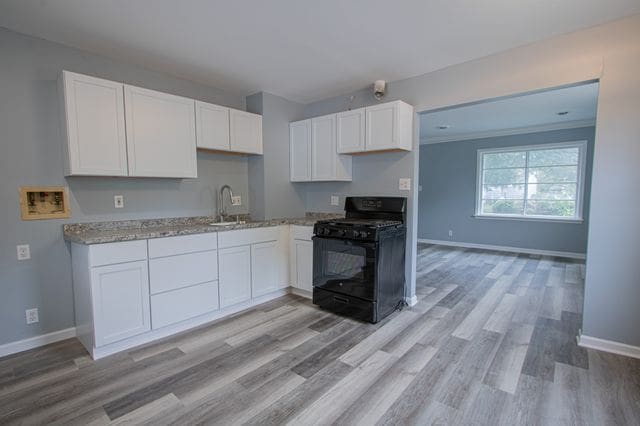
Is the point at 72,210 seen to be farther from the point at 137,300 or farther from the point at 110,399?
the point at 110,399

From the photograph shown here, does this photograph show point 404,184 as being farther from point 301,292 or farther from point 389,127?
point 301,292

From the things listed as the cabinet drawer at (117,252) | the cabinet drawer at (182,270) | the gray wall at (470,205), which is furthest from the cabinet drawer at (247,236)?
the gray wall at (470,205)

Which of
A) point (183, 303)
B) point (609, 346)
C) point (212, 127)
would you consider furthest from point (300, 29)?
point (609, 346)

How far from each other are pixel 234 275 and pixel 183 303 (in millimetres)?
523

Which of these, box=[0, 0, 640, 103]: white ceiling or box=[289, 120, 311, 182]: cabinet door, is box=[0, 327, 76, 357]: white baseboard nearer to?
box=[0, 0, 640, 103]: white ceiling

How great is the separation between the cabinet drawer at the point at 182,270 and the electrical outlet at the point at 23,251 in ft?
2.99

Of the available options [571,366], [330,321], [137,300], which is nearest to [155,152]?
[137,300]

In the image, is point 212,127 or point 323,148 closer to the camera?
point 212,127

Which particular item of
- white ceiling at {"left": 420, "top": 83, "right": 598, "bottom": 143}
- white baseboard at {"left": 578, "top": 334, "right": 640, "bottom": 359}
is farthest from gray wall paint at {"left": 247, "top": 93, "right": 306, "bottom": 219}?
white baseboard at {"left": 578, "top": 334, "right": 640, "bottom": 359}

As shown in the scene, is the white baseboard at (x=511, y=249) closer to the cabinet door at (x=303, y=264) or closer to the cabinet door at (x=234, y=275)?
the cabinet door at (x=303, y=264)

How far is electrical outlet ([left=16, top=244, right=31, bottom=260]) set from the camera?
230 cm

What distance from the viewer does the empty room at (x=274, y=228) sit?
1885mm

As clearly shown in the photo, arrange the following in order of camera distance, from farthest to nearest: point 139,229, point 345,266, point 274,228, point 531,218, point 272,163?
1. point 531,218
2. point 272,163
3. point 274,228
4. point 345,266
5. point 139,229

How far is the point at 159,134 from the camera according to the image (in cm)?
269
